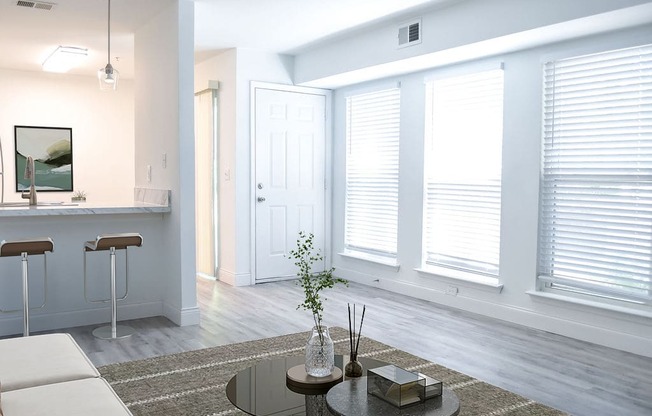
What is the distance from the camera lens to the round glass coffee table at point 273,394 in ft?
7.12

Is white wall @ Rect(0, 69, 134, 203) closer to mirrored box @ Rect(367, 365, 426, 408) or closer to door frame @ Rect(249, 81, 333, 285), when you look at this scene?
door frame @ Rect(249, 81, 333, 285)

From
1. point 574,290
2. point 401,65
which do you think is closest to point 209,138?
point 401,65

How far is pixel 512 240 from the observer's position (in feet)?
15.5

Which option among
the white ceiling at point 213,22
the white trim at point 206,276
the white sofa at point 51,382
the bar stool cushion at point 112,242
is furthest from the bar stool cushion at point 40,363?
the white trim at point 206,276

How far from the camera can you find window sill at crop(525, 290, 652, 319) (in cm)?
390

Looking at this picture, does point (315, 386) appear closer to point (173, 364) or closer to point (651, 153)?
point (173, 364)

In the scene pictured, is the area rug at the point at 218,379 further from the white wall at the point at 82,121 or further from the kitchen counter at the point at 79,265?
the white wall at the point at 82,121

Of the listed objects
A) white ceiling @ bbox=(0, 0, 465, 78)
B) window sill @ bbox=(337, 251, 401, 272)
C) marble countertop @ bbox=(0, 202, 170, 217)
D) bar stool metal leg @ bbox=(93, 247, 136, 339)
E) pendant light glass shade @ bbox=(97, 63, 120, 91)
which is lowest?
bar stool metal leg @ bbox=(93, 247, 136, 339)

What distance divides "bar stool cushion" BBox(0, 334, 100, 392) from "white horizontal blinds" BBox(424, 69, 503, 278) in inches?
140

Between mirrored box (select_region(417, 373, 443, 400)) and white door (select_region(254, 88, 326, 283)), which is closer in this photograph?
mirrored box (select_region(417, 373, 443, 400))

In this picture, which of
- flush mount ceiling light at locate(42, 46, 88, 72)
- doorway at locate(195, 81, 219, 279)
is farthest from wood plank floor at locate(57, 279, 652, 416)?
flush mount ceiling light at locate(42, 46, 88, 72)

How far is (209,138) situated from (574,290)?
13.8ft

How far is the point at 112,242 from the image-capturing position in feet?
13.5

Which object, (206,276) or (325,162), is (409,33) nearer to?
(325,162)
